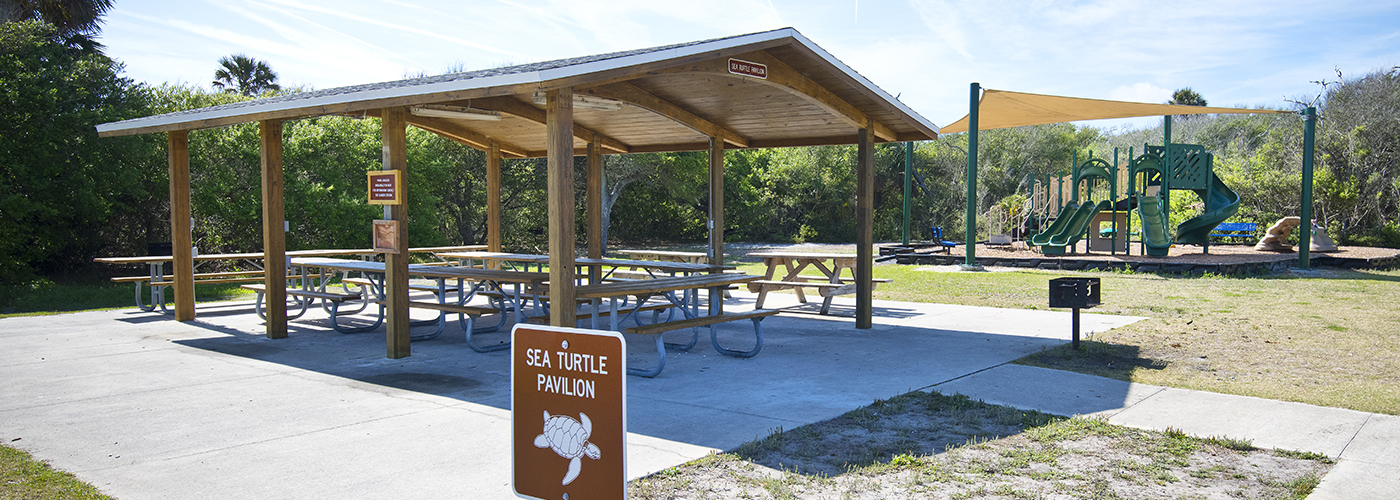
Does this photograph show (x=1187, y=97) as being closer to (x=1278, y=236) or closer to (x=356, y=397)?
(x=1278, y=236)

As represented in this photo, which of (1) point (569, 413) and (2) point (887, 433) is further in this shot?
(2) point (887, 433)

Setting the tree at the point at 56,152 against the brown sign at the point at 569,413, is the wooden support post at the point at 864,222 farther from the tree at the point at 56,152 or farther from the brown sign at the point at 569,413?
the tree at the point at 56,152

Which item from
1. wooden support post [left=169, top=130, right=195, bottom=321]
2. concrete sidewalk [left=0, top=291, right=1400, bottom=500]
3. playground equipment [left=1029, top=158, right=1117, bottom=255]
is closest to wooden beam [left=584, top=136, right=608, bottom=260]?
concrete sidewalk [left=0, top=291, right=1400, bottom=500]

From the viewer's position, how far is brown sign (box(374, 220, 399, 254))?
702cm

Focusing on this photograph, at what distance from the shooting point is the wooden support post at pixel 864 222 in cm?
901

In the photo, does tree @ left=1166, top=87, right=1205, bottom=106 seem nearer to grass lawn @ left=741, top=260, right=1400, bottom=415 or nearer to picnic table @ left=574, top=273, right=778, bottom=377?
grass lawn @ left=741, top=260, right=1400, bottom=415

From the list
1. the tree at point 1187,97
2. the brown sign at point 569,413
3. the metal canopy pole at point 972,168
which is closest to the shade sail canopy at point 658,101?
the brown sign at point 569,413

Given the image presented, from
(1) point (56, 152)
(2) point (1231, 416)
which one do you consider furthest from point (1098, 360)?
(1) point (56, 152)

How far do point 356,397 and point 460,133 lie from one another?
6.42 metres

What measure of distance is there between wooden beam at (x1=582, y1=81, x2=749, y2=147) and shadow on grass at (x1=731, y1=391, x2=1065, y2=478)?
3.55m

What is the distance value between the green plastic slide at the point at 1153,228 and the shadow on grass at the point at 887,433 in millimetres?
→ 14669

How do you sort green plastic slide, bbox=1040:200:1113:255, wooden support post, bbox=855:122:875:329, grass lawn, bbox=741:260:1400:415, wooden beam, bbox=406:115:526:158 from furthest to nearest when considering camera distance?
green plastic slide, bbox=1040:200:1113:255 < wooden beam, bbox=406:115:526:158 < wooden support post, bbox=855:122:875:329 < grass lawn, bbox=741:260:1400:415

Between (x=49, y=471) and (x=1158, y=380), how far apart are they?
6.81 metres

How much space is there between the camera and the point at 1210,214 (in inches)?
738
